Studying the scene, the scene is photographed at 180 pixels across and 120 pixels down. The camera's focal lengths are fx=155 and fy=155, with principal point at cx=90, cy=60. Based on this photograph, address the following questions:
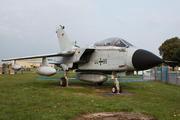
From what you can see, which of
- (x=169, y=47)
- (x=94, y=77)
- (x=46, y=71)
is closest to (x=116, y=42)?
(x=94, y=77)

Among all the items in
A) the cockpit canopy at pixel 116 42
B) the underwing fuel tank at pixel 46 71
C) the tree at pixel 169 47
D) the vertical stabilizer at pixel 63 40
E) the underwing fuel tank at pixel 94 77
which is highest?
the tree at pixel 169 47

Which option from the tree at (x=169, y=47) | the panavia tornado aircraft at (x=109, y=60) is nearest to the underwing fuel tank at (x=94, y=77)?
the panavia tornado aircraft at (x=109, y=60)

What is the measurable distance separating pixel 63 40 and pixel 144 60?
949 cm

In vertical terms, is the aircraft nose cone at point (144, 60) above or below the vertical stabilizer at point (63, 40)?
below

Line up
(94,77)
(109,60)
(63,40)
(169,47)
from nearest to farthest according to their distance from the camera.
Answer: (109,60) < (94,77) < (63,40) < (169,47)

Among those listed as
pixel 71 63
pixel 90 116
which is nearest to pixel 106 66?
pixel 71 63

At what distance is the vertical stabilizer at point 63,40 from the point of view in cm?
1481

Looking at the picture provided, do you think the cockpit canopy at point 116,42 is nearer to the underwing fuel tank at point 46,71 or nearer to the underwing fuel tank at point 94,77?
the underwing fuel tank at point 94,77

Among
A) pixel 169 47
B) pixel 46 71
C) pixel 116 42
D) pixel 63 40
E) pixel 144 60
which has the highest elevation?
pixel 169 47

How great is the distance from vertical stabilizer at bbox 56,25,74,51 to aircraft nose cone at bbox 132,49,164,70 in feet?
25.4

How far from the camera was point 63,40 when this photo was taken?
1522 cm

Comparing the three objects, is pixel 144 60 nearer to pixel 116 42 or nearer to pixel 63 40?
pixel 116 42

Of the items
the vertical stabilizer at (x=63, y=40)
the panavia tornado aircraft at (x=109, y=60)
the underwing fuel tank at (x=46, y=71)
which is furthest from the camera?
the vertical stabilizer at (x=63, y=40)

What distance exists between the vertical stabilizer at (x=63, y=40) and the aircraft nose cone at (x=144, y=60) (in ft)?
25.4
